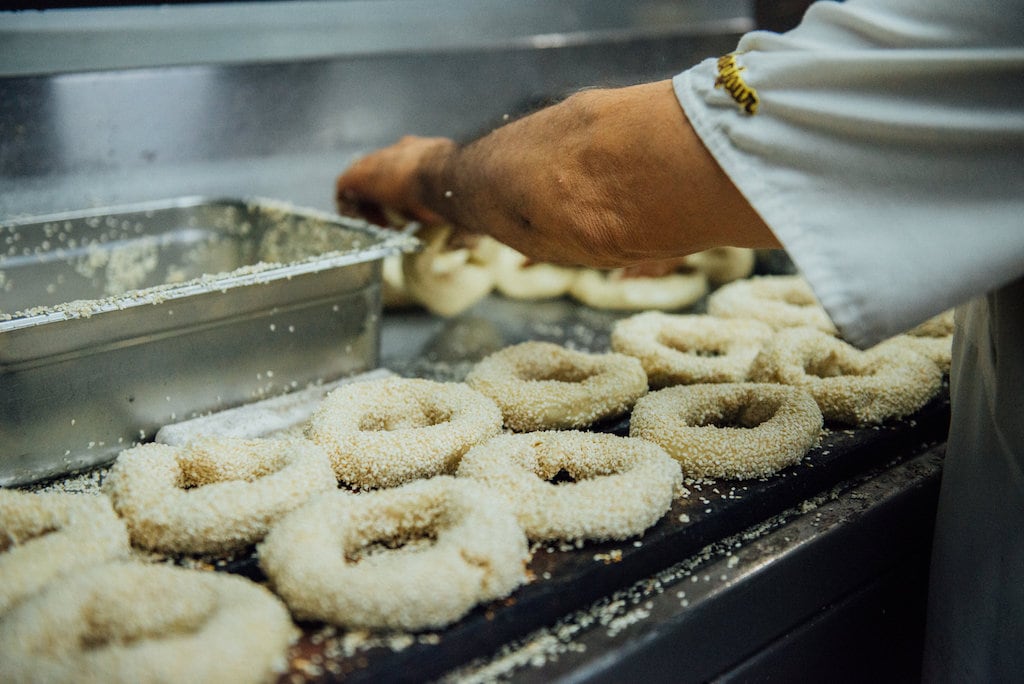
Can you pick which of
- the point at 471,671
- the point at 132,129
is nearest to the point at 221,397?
the point at 471,671

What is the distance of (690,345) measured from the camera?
6.46ft

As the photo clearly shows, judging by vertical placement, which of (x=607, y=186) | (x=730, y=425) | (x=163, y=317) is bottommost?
(x=730, y=425)

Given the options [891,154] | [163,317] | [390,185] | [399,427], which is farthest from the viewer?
[390,185]

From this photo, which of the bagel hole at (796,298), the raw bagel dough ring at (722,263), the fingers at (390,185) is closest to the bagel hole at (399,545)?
the fingers at (390,185)

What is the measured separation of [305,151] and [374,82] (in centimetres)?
30

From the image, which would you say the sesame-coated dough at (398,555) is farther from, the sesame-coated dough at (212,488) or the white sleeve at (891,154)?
the white sleeve at (891,154)

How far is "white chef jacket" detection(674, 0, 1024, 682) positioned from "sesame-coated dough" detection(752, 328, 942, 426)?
20.8 inches

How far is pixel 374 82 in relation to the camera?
2.54 m

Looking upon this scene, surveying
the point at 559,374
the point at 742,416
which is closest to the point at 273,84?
the point at 559,374

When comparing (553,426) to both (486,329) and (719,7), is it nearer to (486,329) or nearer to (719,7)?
(486,329)

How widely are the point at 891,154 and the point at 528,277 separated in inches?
57.9

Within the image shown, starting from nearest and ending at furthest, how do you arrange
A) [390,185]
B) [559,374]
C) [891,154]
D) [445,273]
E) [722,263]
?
[891,154] → [559,374] → [390,185] → [445,273] → [722,263]

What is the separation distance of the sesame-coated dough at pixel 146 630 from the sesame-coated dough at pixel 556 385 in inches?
24.3

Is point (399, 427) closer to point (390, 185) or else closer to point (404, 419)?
point (404, 419)
